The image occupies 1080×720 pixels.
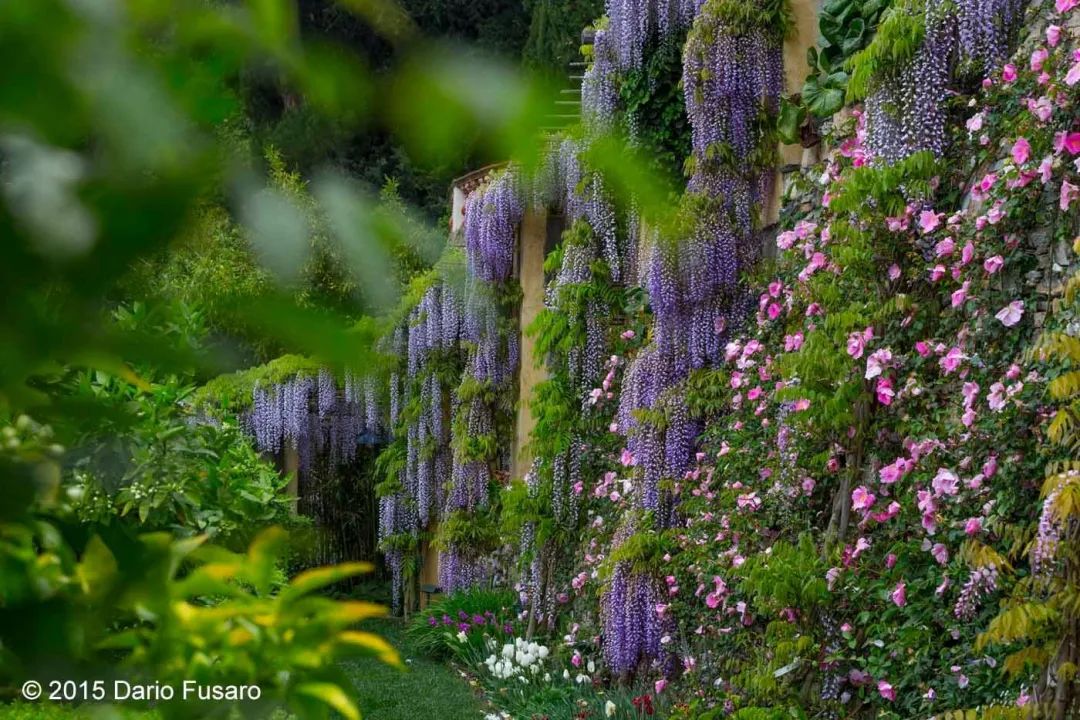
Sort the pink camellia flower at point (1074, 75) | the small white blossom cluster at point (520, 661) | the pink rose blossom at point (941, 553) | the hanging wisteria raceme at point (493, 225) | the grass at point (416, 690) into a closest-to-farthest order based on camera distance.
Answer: the pink camellia flower at point (1074, 75), the pink rose blossom at point (941, 553), the grass at point (416, 690), the small white blossom cluster at point (520, 661), the hanging wisteria raceme at point (493, 225)

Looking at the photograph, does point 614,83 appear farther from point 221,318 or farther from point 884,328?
point 221,318

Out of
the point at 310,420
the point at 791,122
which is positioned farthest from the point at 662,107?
the point at 310,420

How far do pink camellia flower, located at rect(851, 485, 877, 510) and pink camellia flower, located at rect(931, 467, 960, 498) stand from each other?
0.43 m

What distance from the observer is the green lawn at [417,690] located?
621 cm

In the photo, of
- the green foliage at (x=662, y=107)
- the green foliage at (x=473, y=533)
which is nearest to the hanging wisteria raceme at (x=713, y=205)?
the green foliage at (x=662, y=107)

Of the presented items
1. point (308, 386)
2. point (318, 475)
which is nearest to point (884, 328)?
point (308, 386)

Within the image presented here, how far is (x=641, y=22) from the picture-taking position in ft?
20.7

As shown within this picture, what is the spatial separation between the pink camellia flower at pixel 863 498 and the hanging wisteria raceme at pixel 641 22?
300cm

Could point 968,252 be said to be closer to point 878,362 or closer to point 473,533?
point 878,362

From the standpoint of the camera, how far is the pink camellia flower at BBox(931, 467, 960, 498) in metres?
3.59

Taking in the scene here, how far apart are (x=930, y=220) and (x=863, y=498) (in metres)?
0.90

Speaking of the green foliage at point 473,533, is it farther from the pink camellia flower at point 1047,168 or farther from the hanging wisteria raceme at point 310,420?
the pink camellia flower at point 1047,168

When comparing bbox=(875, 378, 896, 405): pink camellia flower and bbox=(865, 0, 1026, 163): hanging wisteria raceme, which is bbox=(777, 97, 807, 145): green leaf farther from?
bbox=(875, 378, 896, 405): pink camellia flower

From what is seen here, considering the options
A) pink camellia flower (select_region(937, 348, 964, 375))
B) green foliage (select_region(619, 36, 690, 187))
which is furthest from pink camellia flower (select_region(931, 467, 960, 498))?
green foliage (select_region(619, 36, 690, 187))
